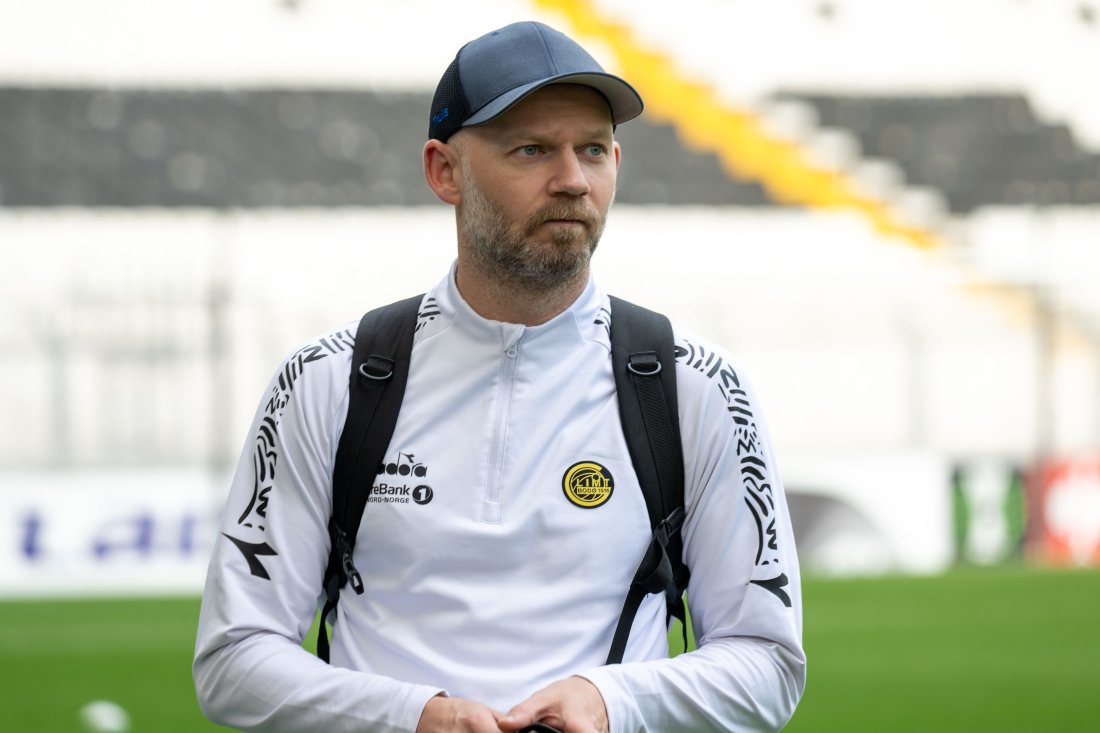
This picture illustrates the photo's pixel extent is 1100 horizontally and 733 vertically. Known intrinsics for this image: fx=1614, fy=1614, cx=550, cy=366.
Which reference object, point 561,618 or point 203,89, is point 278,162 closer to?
point 203,89

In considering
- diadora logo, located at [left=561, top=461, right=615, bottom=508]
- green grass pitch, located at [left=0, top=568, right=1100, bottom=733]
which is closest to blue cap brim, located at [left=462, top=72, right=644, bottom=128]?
diadora logo, located at [left=561, top=461, right=615, bottom=508]

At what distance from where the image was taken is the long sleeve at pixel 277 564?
1.77m

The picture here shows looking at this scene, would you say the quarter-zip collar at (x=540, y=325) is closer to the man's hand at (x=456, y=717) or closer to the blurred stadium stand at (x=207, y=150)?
the man's hand at (x=456, y=717)

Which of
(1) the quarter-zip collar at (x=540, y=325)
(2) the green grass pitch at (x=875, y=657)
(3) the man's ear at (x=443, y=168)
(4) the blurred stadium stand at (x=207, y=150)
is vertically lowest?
(2) the green grass pitch at (x=875, y=657)

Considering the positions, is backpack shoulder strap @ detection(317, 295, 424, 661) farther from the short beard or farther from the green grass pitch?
the green grass pitch

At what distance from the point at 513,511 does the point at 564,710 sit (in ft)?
0.77

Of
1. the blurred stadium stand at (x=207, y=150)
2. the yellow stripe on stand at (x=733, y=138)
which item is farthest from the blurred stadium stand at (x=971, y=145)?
the blurred stadium stand at (x=207, y=150)

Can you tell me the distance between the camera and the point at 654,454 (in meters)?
1.81

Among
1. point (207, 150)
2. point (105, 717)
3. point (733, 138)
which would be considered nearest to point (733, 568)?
point (105, 717)

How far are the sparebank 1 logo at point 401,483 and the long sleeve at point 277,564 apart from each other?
0.06 meters

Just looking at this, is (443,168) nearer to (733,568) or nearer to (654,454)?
(654,454)

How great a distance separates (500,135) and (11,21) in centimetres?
1465

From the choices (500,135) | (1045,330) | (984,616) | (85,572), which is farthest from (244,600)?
(1045,330)

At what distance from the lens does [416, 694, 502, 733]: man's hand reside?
1635 mm
